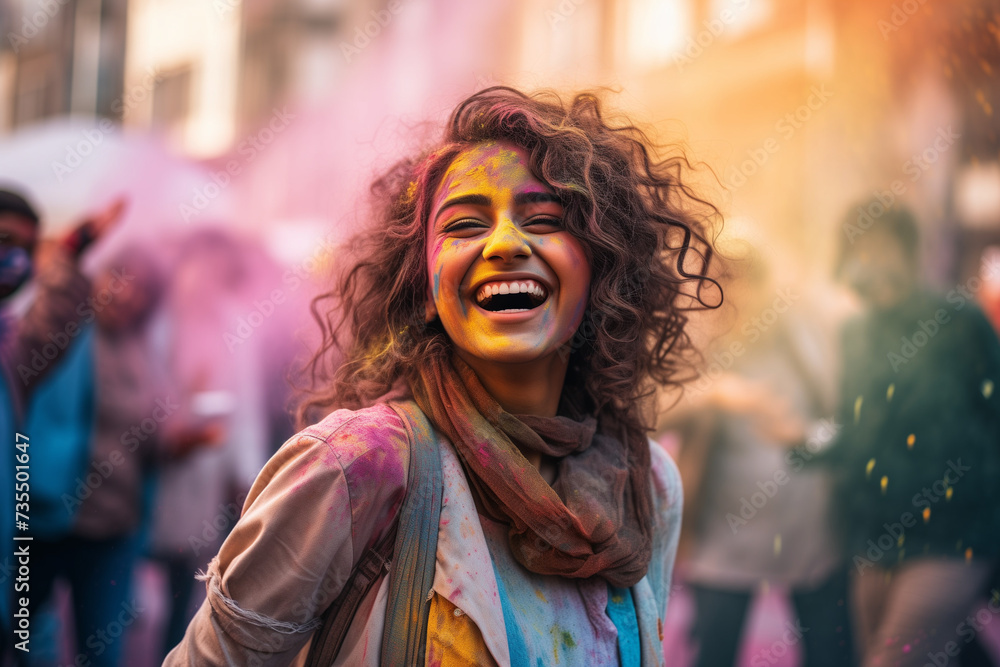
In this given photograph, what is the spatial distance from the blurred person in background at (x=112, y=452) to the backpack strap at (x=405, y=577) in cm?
194

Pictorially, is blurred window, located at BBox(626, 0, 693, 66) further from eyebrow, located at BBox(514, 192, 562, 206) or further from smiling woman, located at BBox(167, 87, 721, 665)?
→ eyebrow, located at BBox(514, 192, 562, 206)

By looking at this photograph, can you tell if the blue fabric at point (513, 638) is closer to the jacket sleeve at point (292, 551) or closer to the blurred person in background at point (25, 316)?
the jacket sleeve at point (292, 551)

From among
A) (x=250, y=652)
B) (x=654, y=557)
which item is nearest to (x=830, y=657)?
(x=654, y=557)

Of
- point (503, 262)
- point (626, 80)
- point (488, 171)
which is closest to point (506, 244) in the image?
point (503, 262)

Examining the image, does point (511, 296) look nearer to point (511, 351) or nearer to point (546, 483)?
point (511, 351)

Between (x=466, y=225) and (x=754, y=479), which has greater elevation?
(x=466, y=225)

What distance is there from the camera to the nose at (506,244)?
1.43 metres

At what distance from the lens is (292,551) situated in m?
1.25

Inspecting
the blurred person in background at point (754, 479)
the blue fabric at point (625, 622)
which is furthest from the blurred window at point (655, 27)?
the blue fabric at point (625, 622)

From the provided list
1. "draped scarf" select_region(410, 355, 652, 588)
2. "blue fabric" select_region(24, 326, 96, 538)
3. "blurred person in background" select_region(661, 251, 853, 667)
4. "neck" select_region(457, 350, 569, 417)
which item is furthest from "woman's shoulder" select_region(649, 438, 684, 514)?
"blue fabric" select_region(24, 326, 96, 538)

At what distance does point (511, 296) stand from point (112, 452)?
7.19ft

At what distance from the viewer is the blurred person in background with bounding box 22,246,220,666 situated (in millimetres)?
2857

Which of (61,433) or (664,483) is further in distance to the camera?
(61,433)

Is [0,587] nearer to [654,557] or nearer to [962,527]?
[654,557]
